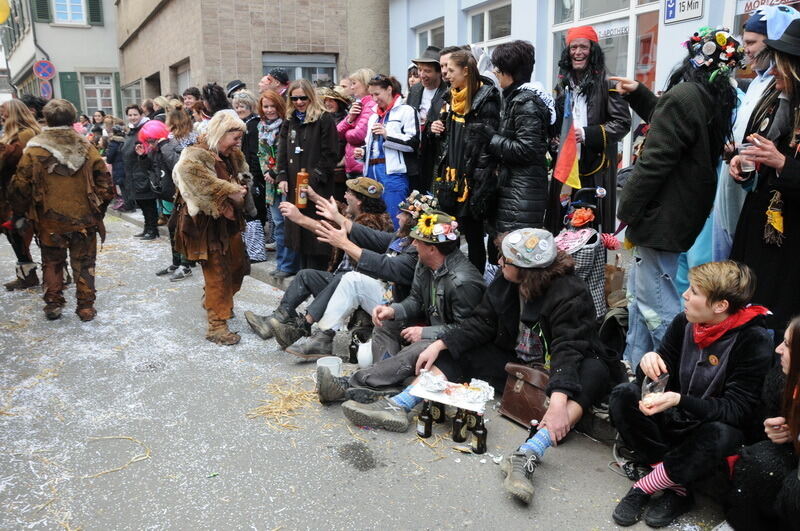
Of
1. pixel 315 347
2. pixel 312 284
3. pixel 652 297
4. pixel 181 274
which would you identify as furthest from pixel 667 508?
pixel 181 274

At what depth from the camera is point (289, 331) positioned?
4.99 meters

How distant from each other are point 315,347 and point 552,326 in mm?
2098

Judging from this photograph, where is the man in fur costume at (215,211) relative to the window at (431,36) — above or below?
below

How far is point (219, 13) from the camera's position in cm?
1360

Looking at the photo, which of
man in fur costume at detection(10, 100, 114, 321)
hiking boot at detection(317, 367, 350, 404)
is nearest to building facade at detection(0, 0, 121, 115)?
man in fur costume at detection(10, 100, 114, 321)

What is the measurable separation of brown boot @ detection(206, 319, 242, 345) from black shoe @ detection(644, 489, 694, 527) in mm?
3602

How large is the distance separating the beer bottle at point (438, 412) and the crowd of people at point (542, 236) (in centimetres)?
17

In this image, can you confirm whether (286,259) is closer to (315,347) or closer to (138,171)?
(315,347)

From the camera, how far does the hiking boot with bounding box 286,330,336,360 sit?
4.96 metres

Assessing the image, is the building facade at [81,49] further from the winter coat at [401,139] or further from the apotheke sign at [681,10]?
the apotheke sign at [681,10]

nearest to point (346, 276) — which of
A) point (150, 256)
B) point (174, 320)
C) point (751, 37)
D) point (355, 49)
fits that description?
point (174, 320)

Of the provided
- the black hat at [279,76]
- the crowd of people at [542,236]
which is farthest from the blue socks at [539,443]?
the black hat at [279,76]

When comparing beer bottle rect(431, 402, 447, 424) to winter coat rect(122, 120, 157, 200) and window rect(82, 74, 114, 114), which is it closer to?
winter coat rect(122, 120, 157, 200)

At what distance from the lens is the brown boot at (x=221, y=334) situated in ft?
17.6
